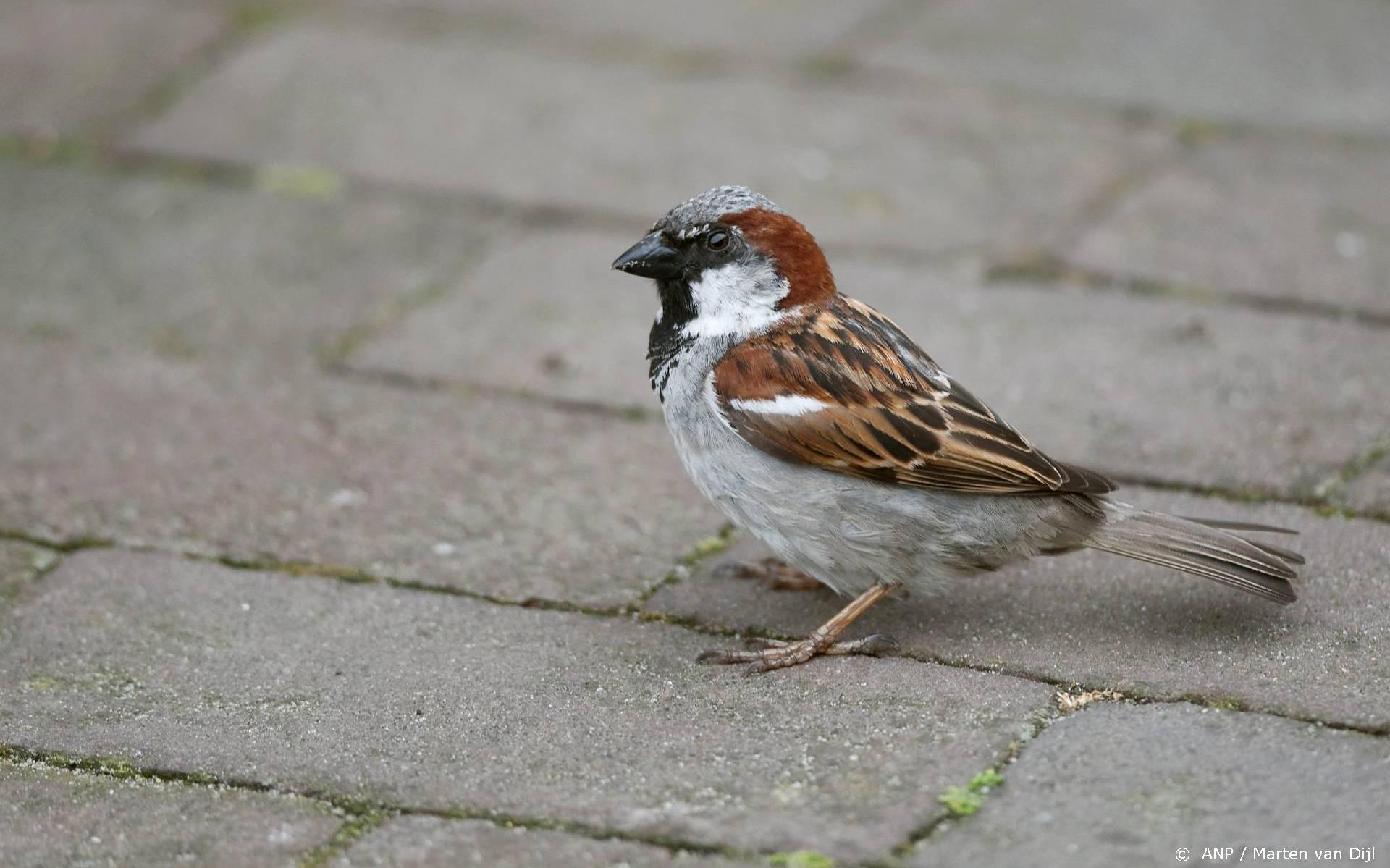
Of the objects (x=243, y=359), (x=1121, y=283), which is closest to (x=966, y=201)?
(x=1121, y=283)

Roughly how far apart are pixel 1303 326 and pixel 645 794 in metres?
3.07

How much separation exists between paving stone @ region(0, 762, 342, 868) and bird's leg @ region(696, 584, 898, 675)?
0.97 meters

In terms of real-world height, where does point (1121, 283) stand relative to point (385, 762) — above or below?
above

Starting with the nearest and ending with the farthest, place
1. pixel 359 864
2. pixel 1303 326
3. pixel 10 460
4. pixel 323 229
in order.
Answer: pixel 359 864 → pixel 10 460 → pixel 1303 326 → pixel 323 229

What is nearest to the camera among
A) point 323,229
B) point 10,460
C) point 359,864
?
point 359,864

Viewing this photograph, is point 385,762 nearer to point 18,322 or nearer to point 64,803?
point 64,803

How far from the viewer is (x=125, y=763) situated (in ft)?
10.6

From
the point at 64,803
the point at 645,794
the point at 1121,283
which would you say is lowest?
the point at 64,803

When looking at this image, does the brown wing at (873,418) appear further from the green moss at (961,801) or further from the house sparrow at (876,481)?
the green moss at (961,801)

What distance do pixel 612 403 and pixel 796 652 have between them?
5.18ft

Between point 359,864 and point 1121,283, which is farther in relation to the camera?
point 1121,283

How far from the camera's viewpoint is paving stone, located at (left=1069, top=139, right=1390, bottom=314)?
5496mm

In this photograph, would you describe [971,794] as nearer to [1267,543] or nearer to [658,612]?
[658,612]

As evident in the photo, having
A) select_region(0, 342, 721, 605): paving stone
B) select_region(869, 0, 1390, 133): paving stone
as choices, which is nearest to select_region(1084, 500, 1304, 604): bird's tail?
select_region(0, 342, 721, 605): paving stone
